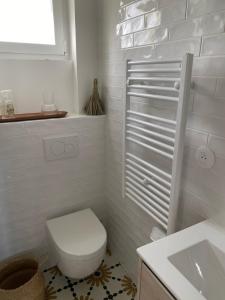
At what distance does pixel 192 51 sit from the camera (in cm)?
101

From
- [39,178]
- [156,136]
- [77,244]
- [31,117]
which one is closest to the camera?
[156,136]

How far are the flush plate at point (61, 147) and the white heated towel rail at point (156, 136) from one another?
483 mm

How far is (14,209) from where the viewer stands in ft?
5.56

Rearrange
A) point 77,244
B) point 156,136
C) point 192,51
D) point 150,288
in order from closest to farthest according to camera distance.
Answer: point 150,288 < point 192,51 < point 156,136 < point 77,244

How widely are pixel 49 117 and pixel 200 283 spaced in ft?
4.57

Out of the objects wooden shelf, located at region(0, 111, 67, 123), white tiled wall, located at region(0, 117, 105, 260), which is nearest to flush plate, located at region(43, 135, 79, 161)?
white tiled wall, located at region(0, 117, 105, 260)

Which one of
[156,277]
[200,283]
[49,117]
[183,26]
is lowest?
[200,283]

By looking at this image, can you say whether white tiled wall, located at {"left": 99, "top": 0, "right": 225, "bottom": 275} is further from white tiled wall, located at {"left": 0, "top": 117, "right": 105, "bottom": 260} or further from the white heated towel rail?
white tiled wall, located at {"left": 0, "top": 117, "right": 105, "bottom": 260}

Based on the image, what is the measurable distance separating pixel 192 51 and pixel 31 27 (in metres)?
1.33

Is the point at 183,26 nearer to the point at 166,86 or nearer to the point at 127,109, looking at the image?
the point at 166,86

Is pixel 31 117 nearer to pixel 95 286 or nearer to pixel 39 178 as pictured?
pixel 39 178

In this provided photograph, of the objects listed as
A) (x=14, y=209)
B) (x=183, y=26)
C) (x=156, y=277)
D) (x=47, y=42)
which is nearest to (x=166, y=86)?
(x=183, y=26)

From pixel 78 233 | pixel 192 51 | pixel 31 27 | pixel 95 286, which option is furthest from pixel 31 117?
pixel 95 286

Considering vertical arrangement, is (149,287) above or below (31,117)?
below
